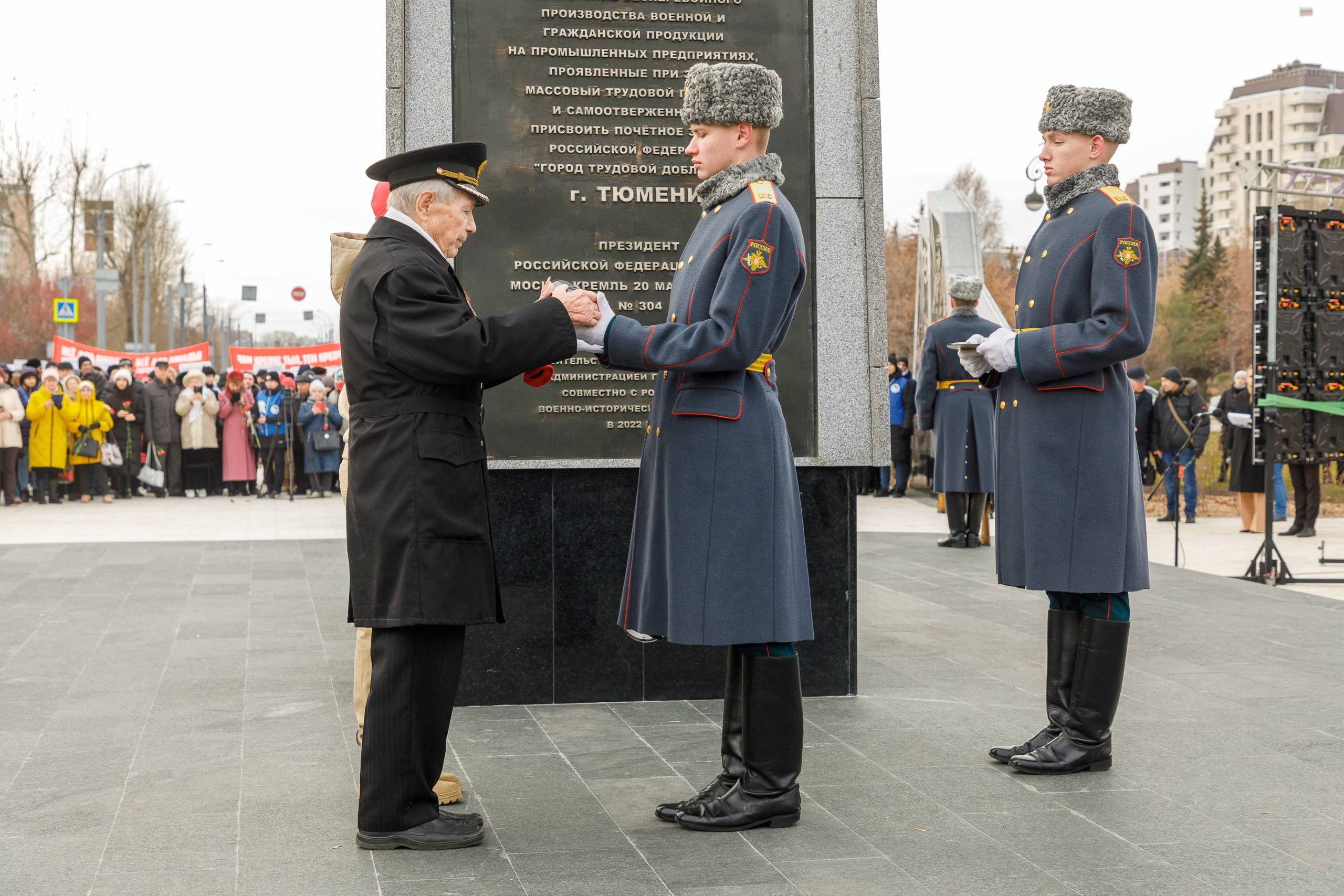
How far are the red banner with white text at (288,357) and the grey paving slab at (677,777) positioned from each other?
891 inches

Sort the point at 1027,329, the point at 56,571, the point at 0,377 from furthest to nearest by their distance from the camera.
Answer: the point at 0,377 → the point at 56,571 → the point at 1027,329

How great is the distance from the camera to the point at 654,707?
19.8ft

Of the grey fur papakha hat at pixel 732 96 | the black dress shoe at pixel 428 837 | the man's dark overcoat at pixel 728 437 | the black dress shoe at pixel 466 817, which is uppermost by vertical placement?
the grey fur papakha hat at pixel 732 96

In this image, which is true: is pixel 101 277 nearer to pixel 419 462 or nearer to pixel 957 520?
pixel 957 520

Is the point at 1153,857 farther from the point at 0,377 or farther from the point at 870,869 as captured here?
the point at 0,377

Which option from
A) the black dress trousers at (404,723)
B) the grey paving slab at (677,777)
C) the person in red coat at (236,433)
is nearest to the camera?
the grey paving slab at (677,777)

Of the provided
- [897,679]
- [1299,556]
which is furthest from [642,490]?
[1299,556]

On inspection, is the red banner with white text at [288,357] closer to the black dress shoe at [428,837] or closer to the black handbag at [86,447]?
the black handbag at [86,447]

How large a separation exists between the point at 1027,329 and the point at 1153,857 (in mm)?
1934

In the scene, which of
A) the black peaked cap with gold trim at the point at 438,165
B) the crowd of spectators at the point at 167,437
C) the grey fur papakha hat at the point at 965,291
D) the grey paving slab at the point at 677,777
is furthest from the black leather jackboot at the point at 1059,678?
the crowd of spectators at the point at 167,437

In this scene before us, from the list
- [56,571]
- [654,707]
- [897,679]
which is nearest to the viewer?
[654,707]

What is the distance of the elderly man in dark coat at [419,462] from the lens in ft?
13.0

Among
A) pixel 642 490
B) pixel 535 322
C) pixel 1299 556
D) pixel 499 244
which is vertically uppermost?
pixel 499 244

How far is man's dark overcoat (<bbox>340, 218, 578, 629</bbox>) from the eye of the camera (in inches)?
155
